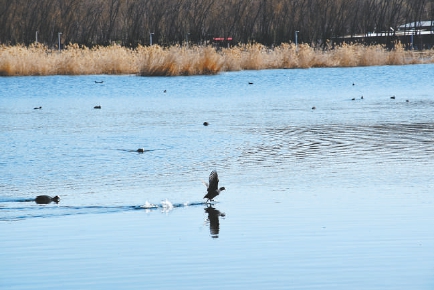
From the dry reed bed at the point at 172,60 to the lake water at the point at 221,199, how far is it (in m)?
14.9

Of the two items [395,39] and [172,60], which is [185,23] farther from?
[172,60]

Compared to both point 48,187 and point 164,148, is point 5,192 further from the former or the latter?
point 164,148

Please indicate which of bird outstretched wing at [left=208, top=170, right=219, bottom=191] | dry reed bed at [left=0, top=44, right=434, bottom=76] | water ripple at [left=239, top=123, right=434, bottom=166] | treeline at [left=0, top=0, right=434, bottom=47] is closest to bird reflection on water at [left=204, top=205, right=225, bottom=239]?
bird outstretched wing at [left=208, top=170, right=219, bottom=191]

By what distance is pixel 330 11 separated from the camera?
56219mm

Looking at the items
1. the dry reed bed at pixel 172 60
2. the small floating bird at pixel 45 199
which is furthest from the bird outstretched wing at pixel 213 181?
the dry reed bed at pixel 172 60

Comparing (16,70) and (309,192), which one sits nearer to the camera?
(309,192)

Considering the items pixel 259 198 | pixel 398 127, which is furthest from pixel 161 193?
pixel 398 127

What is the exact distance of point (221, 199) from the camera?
10992mm

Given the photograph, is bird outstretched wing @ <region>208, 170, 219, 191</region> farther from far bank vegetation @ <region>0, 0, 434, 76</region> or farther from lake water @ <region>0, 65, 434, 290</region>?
far bank vegetation @ <region>0, 0, 434, 76</region>

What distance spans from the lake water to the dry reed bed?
14852 millimetres

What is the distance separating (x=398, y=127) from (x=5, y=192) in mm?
9942

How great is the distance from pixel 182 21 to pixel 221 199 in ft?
148

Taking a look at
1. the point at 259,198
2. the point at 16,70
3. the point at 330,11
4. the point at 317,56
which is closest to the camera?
the point at 259,198

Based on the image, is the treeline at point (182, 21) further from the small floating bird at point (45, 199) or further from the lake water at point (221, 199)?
the small floating bird at point (45, 199)
